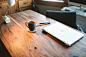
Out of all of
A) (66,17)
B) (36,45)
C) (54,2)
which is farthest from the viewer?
(54,2)

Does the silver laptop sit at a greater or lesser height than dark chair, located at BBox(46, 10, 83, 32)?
lesser

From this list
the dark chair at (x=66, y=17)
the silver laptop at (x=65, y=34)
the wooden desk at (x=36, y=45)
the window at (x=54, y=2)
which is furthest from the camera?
the window at (x=54, y=2)

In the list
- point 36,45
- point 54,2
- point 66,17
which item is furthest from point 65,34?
point 54,2

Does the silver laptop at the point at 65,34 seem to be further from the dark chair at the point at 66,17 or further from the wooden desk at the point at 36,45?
the dark chair at the point at 66,17

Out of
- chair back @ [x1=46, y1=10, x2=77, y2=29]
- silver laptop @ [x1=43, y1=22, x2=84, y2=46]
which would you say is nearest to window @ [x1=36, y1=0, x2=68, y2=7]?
chair back @ [x1=46, y1=10, x2=77, y2=29]

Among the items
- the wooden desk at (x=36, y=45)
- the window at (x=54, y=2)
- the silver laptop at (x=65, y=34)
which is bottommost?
the wooden desk at (x=36, y=45)

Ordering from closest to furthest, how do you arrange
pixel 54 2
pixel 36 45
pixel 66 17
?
pixel 36 45 → pixel 66 17 → pixel 54 2

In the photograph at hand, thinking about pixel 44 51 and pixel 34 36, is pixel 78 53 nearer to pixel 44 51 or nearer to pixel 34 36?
pixel 44 51

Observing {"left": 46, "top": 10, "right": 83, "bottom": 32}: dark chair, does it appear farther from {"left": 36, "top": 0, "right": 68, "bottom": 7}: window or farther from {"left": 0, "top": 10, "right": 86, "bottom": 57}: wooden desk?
{"left": 36, "top": 0, "right": 68, "bottom": 7}: window

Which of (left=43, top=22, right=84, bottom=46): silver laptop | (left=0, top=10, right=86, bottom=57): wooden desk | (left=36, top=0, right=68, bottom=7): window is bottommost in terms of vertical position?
(left=0, top=10, right=86, bottom=57): wooden desk

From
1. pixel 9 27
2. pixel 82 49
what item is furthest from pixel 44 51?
pixel 9 27

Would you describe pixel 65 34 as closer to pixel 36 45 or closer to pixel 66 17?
pixel 36 45

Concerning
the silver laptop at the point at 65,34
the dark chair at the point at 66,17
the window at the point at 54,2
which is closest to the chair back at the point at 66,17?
the dark chair at the point at 66,17

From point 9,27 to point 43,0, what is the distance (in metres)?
2.23
